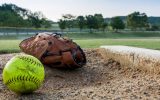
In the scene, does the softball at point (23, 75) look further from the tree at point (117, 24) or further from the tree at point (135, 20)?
the tree at point (135, 20)

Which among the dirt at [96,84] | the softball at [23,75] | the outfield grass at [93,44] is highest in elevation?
the softball at [23,75]

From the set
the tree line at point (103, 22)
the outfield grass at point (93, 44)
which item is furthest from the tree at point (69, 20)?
the outfield grass at point (93, 44)

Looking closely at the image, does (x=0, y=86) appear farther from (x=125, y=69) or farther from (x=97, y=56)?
(x=97, y=56)

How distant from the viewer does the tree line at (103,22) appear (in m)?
72.7

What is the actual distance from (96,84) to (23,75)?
191 centimetres

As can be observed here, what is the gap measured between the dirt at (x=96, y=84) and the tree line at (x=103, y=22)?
59.2 meters

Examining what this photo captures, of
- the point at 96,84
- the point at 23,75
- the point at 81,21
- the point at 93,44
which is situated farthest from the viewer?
the point at 81,21

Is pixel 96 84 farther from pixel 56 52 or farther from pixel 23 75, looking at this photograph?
Answer: pixel 23 75

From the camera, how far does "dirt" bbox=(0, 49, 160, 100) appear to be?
6133 millimetres

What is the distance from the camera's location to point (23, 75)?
616cm

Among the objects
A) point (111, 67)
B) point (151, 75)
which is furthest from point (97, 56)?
point (151, 75)

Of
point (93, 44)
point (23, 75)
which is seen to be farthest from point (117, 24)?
point (23, 75)

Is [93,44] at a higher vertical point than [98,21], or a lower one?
higher

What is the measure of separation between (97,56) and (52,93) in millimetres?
3838
